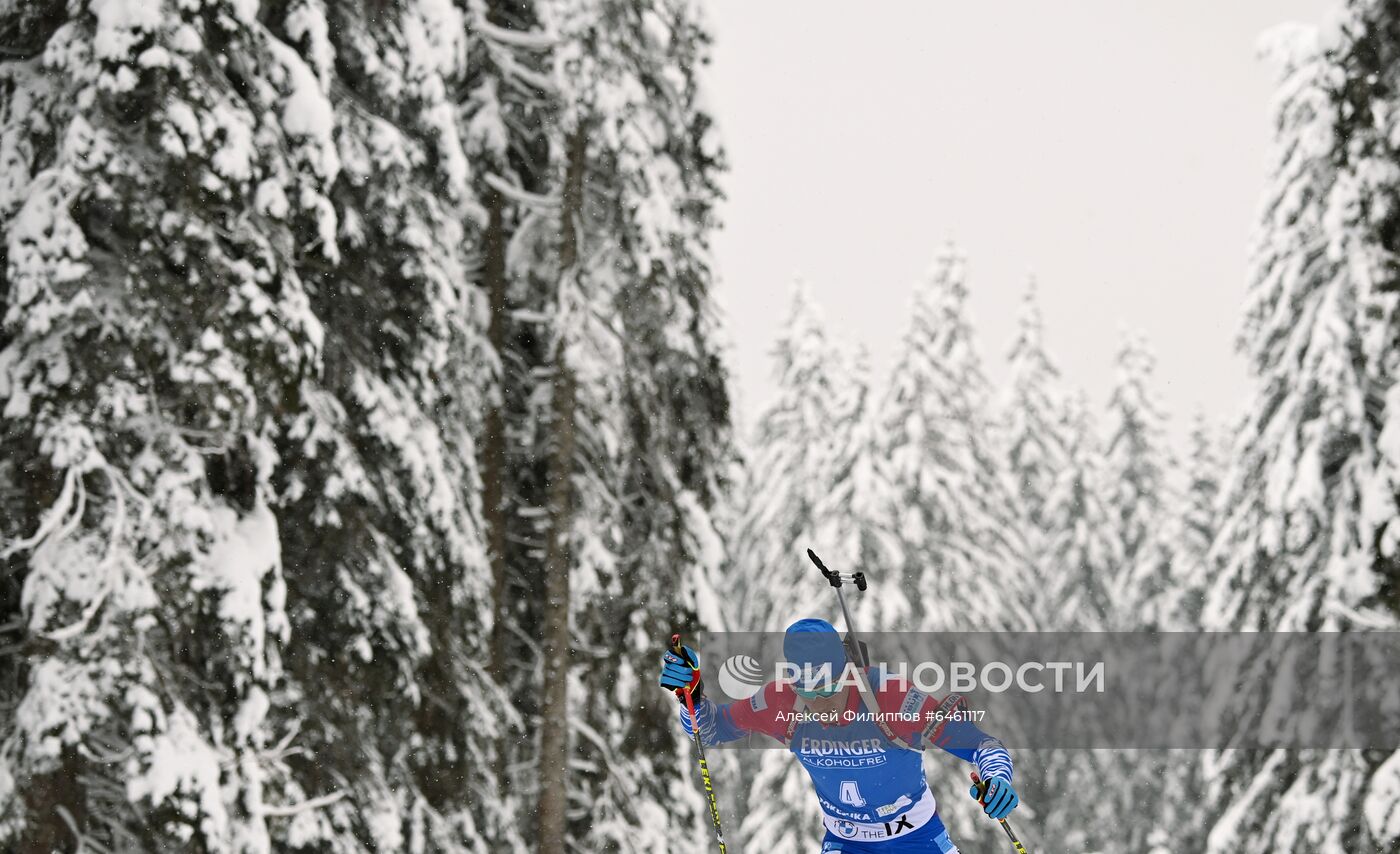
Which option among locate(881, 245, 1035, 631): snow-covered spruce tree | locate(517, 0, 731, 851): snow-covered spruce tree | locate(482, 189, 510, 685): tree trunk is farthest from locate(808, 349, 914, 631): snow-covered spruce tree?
locate(482, 189, 510, 685): tree trunk

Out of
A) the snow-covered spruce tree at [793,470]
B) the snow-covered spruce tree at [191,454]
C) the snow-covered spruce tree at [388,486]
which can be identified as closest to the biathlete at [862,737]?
the snow-covered spruce tree at [191,454]

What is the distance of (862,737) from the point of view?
6.86 m

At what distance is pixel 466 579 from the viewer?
1180cm

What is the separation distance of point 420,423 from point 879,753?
17.6ft

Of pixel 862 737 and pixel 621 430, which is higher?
pixel 621 430

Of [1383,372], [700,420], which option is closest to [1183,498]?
[1383,372]

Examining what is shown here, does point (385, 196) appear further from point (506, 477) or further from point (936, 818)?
point (936, 818)

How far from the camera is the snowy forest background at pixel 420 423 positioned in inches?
298

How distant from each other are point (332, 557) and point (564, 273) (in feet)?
14.1

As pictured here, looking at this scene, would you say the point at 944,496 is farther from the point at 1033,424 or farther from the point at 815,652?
the point at 815,652

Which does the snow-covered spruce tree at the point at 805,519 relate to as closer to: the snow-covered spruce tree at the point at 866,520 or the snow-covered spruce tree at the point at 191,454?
the snow-covered spruce tree at the point at 866,520

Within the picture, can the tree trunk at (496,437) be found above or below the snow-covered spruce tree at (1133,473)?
below

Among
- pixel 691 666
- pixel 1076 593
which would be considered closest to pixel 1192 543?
pixel 1076 593

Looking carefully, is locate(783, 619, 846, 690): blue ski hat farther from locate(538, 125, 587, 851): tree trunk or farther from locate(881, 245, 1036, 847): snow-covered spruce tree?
locate(881, 245, 1036, 847): snow-covered spruce tree
